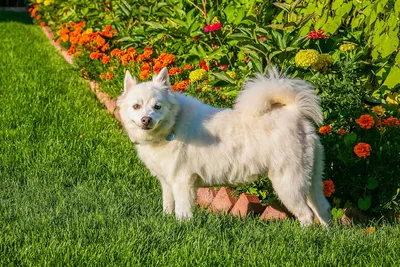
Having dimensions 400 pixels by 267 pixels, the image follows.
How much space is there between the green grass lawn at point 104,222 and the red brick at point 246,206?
0.25 meters

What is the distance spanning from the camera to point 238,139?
4871 mm

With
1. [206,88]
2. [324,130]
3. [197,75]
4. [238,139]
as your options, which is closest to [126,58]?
[197,75]

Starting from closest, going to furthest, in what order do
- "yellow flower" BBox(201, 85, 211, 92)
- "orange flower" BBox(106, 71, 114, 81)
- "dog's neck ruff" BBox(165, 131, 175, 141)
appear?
1. "dog's neck ruff" BBox(165, 131, 175, 141)
2. "yellow flower" BBox(201, 85, 211, 92)
3. "orange flower" BBox(106, 71, 114, 81)

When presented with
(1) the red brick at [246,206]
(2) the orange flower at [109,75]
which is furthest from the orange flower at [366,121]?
(2) the orange flower at [109,75]

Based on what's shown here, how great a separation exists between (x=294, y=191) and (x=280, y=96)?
2.03ft

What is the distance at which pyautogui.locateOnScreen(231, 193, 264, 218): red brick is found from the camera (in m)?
5.30

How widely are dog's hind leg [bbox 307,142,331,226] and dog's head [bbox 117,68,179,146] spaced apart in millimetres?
991

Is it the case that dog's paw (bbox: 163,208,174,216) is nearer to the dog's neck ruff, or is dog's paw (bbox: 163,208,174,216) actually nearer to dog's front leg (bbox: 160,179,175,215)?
dog's front leg (bbox: 160,179,175,215)

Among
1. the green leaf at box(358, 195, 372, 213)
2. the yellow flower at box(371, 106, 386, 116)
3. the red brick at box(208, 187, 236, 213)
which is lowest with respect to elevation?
the red brick at box(208, 187, 236, 213)

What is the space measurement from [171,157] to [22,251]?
121 centimetres

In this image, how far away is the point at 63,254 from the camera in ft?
13.4

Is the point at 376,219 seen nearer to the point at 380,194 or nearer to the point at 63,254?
the point at 380,194

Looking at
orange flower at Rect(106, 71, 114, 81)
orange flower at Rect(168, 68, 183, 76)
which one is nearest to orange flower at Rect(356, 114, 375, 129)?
orange flower at Rect(168, 68, 183, 76)

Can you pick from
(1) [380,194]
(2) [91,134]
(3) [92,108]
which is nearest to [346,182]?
(1) [380,194]
